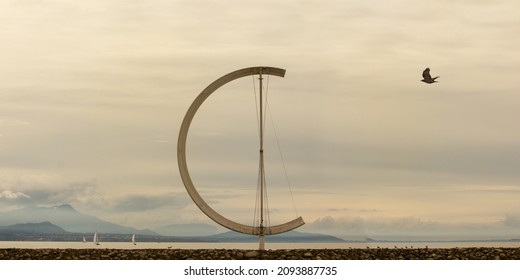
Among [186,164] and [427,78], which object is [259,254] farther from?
[427,78]

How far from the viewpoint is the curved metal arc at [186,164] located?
2414 centimetres

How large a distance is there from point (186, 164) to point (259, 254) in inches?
107

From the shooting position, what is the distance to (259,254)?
23812 millimetres

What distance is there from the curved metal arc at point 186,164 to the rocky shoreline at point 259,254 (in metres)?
0.57

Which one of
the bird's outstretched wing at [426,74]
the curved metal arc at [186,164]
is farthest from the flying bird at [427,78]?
the curved metal arc at [186,164]

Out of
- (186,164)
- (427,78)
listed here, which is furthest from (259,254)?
(427,78)

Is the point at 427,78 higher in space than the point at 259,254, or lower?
higher

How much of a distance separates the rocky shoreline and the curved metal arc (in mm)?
572

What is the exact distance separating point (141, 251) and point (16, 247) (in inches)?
145

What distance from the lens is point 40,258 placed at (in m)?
24.3

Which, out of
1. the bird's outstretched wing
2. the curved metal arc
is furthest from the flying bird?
the curved metal arc

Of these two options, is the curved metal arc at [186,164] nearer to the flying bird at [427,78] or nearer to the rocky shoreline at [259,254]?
the rocky shoreline at [259,254]

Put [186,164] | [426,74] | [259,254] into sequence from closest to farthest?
[259,254] < [186,164] < [426,74]
